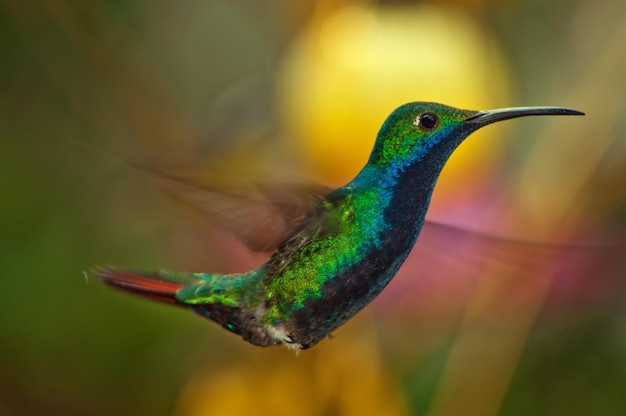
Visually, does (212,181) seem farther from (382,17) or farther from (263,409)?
(382,17)

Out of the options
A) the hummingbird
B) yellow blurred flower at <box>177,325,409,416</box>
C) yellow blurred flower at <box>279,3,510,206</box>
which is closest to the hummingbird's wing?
the hummingbird

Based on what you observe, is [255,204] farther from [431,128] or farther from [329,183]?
[329,183]

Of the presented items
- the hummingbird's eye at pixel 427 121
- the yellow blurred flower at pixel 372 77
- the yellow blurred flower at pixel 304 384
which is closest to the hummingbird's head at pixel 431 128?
the hummingbird's eye at pixel 427 121

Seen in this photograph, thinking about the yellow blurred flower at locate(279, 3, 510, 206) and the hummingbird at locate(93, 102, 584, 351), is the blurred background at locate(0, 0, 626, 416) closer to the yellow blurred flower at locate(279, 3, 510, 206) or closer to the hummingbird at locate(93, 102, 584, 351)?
the yellow blurred flower at locate(279, 3, 510, 206)

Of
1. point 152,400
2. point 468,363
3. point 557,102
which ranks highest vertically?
point 557,102

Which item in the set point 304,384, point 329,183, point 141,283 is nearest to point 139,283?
point 141,283

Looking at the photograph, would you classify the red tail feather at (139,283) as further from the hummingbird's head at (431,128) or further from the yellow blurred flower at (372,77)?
the yellow blurred flower at (372,77)

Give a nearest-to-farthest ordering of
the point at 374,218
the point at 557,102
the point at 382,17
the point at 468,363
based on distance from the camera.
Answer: the point at 374,218, the point at 468,363, the point at 382,17, the point at 557,102

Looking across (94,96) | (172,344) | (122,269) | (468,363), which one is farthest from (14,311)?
(122,269)
